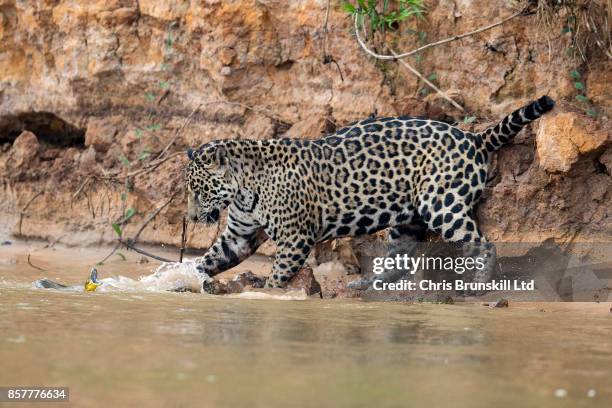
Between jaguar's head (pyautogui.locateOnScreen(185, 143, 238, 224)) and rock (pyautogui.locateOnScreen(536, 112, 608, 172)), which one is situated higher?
rock (pyautogui.locateOnScreen(536, 112, 608, 172))

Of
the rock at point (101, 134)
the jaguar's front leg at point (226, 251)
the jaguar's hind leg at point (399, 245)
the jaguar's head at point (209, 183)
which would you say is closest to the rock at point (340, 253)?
the jaguar's hind leg at point (399, 245)

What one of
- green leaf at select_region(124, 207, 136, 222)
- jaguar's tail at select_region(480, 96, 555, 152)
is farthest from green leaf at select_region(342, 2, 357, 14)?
green leaf at select_region(124, 207, 136, 222)

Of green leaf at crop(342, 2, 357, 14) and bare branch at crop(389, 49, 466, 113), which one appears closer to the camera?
bare branch at crop(389, 49, 466, 113)

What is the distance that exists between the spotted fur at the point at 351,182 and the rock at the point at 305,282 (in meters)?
0.05

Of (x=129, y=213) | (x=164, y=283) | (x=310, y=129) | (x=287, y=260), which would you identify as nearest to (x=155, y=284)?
(x=164, y=283)

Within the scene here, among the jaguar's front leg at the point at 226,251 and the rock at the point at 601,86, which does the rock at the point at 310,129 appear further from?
the rock at the point at 601,86

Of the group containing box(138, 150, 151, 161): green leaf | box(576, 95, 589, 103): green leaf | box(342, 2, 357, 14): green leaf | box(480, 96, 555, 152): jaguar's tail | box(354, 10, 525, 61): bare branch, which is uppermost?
box(342, 2, 357, 14): green leaf

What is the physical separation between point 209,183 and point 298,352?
12.9ft

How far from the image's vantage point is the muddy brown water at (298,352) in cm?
348

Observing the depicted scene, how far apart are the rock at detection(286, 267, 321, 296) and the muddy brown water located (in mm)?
1042

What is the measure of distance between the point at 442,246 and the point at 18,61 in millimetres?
5586

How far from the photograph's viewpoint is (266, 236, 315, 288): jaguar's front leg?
25.2 ft

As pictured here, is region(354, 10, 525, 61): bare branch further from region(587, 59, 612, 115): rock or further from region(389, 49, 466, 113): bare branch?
region(587, 59, 612, 115): rock

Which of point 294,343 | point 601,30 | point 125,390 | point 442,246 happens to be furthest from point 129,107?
point 125,390
